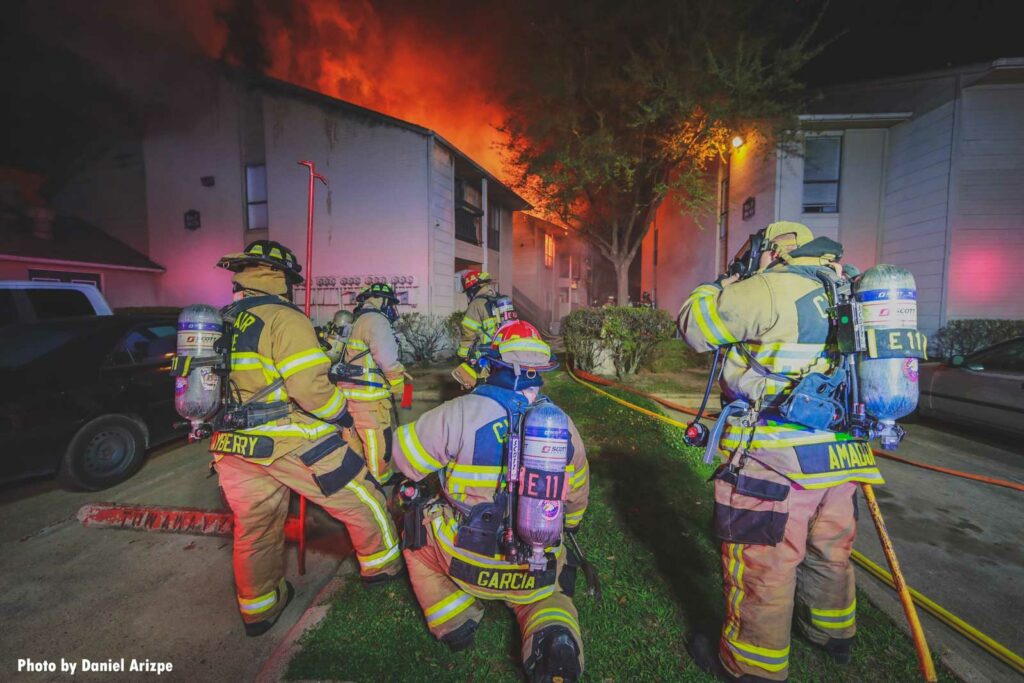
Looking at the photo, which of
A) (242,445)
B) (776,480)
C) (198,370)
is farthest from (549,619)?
(198,370)

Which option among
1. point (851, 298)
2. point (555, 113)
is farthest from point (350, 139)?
point (851, 298)

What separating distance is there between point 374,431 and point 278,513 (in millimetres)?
1502

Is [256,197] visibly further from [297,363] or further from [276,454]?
[276,454]

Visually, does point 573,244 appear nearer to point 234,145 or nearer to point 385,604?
point 234,145

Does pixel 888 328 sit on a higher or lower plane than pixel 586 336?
higher

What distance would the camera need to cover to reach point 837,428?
1873mm

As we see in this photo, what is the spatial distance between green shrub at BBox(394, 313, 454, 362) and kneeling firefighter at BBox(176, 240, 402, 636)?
28.6 feet

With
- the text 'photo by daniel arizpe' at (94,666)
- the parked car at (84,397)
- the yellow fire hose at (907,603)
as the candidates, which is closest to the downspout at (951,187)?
the yellow fire hose at (907,603)

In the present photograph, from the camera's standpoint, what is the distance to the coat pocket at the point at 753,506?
176 cm

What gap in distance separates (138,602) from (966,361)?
832 centimetres

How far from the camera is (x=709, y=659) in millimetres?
1971

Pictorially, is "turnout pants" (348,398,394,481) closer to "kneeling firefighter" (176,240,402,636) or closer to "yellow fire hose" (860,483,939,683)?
"kneeling firefighter" (176,240,402,636)

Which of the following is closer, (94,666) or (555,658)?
(555,658)

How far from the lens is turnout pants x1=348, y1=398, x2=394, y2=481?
12.5 feet
